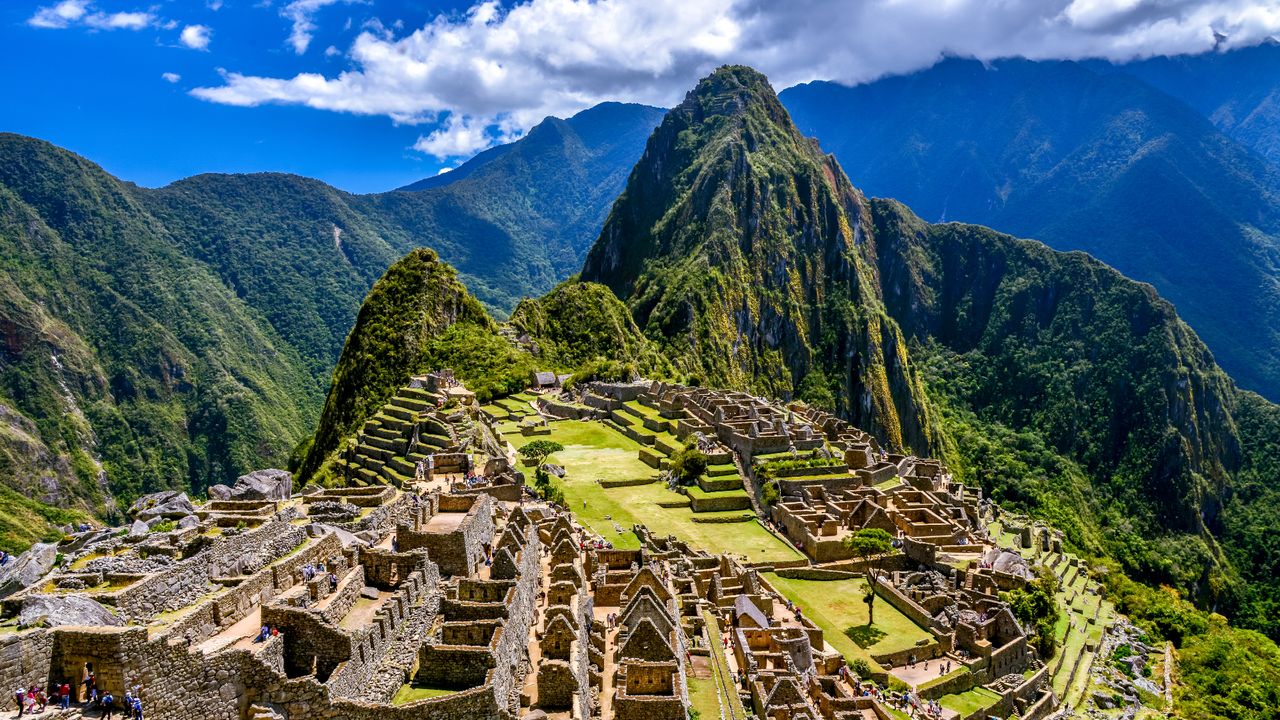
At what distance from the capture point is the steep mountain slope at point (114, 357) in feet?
408

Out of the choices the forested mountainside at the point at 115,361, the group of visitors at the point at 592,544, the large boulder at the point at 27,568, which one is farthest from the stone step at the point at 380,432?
the forested mountainside at the point at 115,361

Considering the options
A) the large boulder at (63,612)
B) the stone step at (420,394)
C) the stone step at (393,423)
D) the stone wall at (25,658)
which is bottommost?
the stone wall at (25,658)

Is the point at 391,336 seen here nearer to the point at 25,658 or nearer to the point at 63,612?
the point at 63,612

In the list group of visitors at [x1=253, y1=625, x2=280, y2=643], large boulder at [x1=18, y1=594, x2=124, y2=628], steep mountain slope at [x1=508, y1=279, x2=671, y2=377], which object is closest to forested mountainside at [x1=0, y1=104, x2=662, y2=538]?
steep mountain slope at [x1=508, y1=279, x2=671, y2=377]

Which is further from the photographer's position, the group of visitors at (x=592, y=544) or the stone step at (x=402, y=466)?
the stone step at (x=402, y=466)

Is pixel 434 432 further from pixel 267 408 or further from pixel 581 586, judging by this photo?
pixel 267 408

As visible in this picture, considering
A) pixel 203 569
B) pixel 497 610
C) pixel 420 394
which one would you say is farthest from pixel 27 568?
pixel 420 394

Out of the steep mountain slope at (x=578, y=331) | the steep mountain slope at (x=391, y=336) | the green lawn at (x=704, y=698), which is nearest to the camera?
the green lawn at (x=704, y=698)

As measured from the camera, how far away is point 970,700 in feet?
111

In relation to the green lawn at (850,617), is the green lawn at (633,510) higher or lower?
higher

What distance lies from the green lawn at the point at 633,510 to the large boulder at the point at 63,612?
25797mm

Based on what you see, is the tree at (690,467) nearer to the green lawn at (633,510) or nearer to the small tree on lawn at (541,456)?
the green lawn at (633,510)

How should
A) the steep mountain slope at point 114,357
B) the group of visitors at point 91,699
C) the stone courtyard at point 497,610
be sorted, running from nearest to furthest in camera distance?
the group of visitors at point 91,699, the stone courtyard at point 497,610, the steep mountain slope at point 114,357

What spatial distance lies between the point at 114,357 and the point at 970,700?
514ft
